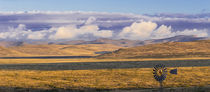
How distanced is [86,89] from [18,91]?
1018 cm

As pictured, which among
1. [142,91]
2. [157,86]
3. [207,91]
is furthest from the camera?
[157,86]

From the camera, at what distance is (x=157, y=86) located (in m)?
50.9

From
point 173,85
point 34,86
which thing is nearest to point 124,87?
point 173,85

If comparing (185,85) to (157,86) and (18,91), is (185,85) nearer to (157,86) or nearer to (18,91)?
(157,86)

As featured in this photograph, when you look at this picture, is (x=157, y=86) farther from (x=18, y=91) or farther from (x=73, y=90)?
(x=18, y=91)

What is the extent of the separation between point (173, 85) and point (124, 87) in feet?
27.2

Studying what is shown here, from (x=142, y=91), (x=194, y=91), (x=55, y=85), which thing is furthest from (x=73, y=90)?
(x=194, y=91)

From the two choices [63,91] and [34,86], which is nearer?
[63,91]

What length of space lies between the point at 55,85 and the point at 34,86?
3497mm

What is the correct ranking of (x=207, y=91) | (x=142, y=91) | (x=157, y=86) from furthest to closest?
(x=157, y=86) → (x=142, y=91) → (x=207, y=91)

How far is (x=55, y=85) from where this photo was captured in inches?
2116

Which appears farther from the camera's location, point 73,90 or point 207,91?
point 73,90

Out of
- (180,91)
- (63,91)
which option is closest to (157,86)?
(180,91)

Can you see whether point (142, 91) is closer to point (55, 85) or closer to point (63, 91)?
point (63, 91)
